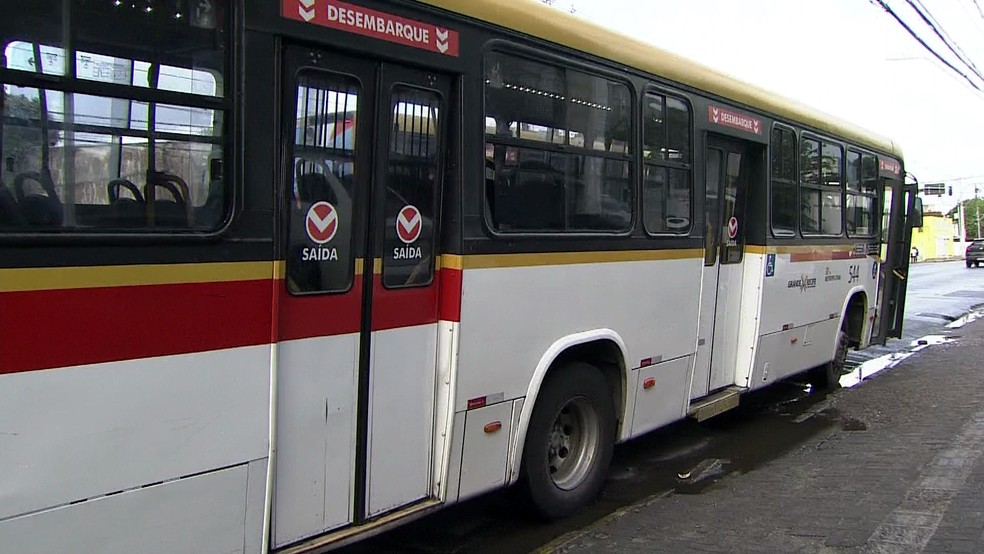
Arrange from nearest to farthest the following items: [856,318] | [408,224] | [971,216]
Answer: [408,224]
[856,318]
[971,216]

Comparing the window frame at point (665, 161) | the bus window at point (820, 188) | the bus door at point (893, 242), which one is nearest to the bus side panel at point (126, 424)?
the window frame at point (665, 161)

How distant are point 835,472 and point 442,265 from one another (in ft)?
12.7

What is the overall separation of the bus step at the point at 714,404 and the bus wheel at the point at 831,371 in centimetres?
282

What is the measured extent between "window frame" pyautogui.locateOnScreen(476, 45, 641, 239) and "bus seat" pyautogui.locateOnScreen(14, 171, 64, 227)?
2083 mm

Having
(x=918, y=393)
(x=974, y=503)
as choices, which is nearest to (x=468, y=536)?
(x=974, y=503)

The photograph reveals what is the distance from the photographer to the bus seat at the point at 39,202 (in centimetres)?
259

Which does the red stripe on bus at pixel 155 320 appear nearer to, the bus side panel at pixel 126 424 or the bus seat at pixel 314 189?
the bus side panel at pixel 126 424

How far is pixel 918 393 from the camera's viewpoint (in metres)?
9.10

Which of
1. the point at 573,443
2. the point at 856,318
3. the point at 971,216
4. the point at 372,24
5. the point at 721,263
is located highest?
the point at 971,216

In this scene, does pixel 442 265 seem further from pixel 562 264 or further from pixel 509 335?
pixel 562 264

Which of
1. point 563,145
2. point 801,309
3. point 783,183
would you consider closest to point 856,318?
point 801,309

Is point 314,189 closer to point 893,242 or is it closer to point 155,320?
point 155,320

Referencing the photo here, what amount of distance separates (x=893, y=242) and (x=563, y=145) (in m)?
7.80

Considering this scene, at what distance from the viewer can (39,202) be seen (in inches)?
104
